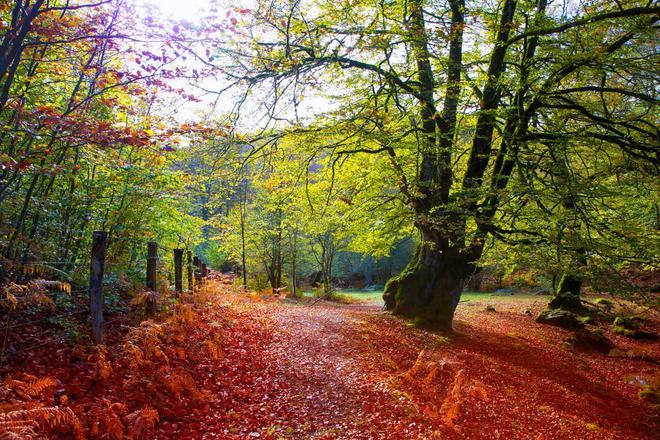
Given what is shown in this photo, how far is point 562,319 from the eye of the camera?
45.4 feet

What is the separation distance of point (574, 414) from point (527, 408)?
0.87m

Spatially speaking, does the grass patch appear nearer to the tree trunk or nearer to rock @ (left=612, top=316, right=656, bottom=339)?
rock @ (left=612, top=316, right=656, bottom=339)

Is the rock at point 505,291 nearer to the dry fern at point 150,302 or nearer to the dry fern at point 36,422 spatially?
the dry fern at point 150,302

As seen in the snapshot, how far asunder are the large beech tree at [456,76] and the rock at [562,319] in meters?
6.13

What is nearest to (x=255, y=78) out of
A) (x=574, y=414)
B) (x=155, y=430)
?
(x=155, y=430)

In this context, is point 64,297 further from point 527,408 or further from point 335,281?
point 335,281

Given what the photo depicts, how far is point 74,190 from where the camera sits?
674 centimetres

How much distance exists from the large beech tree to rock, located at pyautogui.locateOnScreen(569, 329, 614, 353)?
4448 mm

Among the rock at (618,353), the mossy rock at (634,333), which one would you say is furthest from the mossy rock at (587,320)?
the rock at (618,353)

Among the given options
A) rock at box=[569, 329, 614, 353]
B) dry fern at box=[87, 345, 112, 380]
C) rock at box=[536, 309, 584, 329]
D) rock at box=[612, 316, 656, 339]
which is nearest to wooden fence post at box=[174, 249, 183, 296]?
dry fern at box=[87, 345, 112, 380]

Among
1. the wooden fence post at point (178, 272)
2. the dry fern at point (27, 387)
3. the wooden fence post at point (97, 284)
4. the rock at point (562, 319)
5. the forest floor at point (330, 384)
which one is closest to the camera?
the dry fern at point (27, 387)

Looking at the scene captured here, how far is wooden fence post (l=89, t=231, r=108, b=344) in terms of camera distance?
542cm

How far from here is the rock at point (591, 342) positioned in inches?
444

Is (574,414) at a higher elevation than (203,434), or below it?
below
